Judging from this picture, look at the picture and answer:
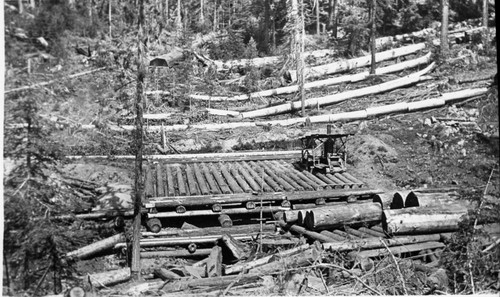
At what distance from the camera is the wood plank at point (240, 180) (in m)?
4.92

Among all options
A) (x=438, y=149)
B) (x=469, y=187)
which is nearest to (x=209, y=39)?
(x=438, y=149)

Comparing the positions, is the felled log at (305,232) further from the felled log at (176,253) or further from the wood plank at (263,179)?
the felled log at (176,253)

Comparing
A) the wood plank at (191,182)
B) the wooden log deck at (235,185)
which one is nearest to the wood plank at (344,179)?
the wooden log deck at (235,185)

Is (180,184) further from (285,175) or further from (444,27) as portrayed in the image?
(444,27)

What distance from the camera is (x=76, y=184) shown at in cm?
431

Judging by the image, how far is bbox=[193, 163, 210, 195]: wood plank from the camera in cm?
483

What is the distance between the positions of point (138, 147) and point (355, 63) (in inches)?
122

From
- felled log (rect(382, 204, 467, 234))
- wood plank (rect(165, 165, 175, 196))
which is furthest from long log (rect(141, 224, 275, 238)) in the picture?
felled log (rect(382, 204, 467, 234))

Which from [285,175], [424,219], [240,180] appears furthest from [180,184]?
[424,219]

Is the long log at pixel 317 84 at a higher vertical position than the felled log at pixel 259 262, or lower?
higher

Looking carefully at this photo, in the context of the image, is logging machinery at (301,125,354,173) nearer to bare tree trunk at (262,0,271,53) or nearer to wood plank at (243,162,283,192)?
wood plank at (243,162,283,192)

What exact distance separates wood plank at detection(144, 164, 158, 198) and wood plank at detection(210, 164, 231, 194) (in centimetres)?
68

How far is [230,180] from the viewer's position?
504 centimetres

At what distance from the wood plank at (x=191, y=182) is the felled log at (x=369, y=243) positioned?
4.77 feet
